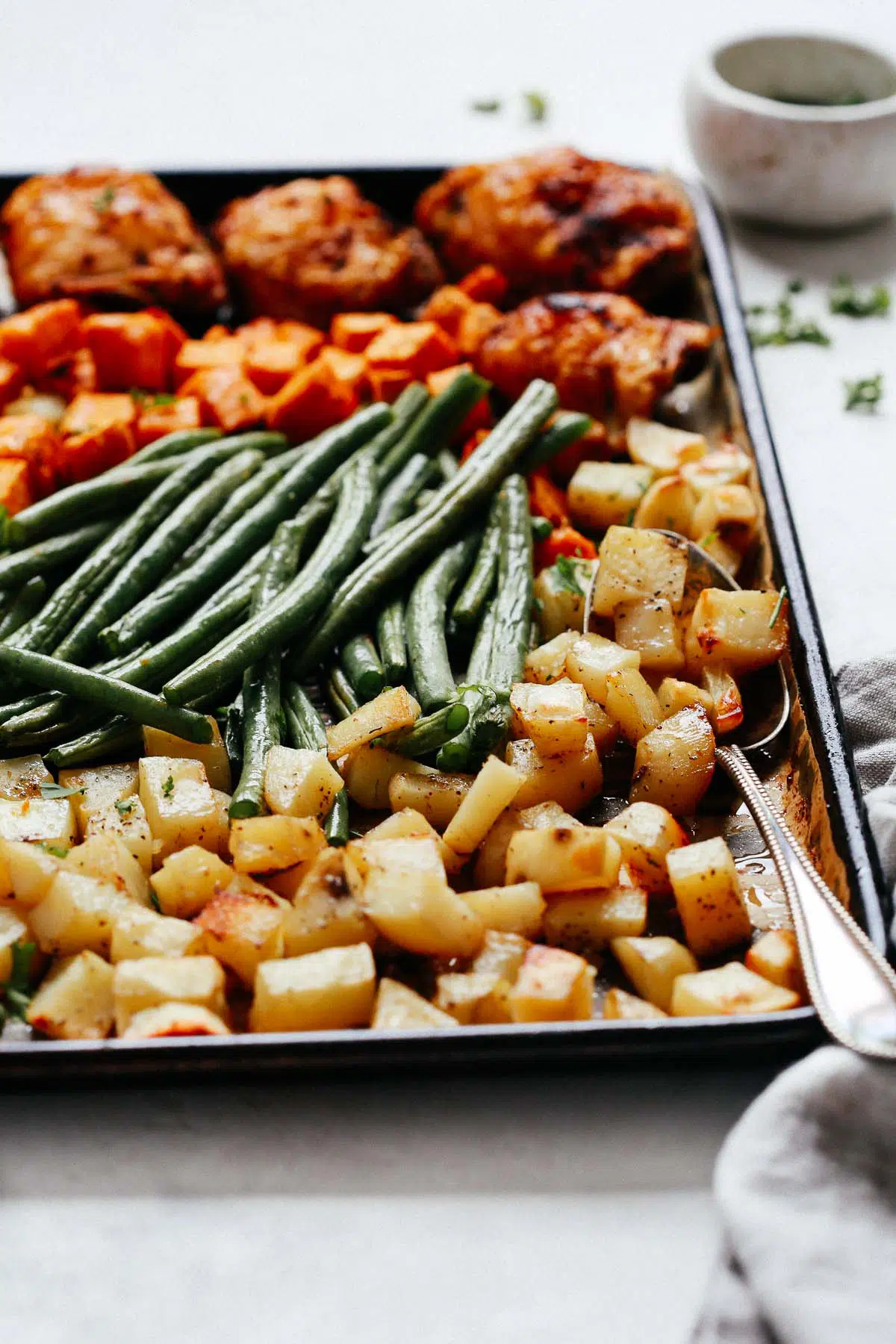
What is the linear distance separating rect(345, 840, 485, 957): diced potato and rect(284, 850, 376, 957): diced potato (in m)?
0.02

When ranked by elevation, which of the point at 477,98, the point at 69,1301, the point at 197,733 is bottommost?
the point at 69,1301

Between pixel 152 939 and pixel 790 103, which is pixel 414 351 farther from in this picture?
pixel 152 939

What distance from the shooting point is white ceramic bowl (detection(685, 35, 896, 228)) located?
4.98 metres

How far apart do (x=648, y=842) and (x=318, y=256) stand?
108 inches

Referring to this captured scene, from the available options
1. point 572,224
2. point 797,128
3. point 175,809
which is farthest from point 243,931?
point 797,128

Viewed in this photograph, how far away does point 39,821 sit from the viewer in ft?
9.30

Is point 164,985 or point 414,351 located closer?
point 164,985

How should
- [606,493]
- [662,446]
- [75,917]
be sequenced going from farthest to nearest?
[662,446]
[606,493]
[75,917]

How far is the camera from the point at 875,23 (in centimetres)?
727

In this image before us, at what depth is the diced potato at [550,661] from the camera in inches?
128

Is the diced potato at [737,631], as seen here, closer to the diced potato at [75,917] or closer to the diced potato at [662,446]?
the diced potato at [662,446]

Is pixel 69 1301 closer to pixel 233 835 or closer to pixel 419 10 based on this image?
pixel 233 835

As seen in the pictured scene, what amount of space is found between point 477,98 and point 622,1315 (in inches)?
227

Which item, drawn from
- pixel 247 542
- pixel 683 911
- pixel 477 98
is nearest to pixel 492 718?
pixel 683 911
